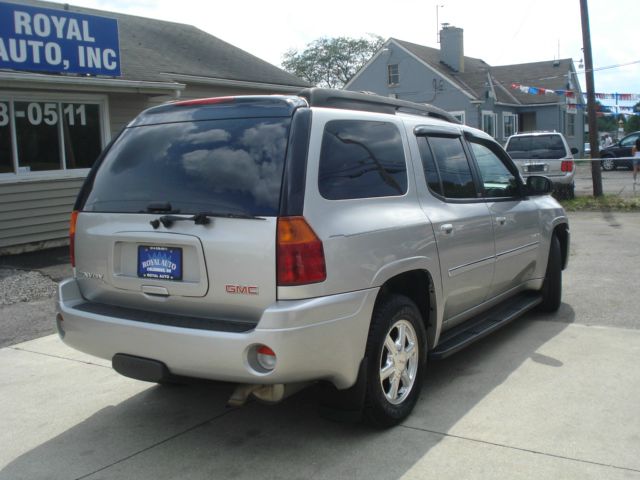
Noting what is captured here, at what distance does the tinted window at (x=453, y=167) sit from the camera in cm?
463

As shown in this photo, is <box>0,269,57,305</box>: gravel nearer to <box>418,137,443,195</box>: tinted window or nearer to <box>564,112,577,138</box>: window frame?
<box>418,137,443,195</box>: tinted window

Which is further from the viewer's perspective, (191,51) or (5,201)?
(191,51)

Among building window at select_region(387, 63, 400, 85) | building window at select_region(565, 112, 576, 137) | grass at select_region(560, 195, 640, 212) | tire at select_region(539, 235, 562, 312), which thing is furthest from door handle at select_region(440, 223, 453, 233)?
building window at select_region(565, 112, 576, 137)

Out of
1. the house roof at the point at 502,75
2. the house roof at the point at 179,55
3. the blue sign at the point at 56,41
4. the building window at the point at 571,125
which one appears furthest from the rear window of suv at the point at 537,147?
the building window at the point at 571,125

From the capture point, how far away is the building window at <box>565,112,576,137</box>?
40.5 m

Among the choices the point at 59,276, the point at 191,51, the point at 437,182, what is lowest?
the point at 59,276

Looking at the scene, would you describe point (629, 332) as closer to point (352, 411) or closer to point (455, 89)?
point (352, 411)

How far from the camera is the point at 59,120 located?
1102 centimetres

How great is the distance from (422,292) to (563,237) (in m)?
3.01

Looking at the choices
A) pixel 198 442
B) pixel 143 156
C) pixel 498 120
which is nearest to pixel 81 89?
pixel 143 156

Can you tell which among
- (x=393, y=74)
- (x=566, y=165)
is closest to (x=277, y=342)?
(x=566, y=165)

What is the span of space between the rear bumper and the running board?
110cm

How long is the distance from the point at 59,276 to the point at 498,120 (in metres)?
31.9

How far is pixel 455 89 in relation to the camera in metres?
34.3
